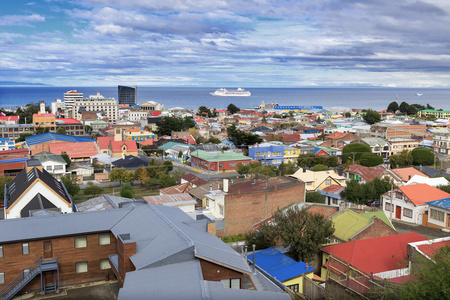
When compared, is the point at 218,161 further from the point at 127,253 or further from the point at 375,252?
the point at 127,253

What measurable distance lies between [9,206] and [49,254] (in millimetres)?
10352

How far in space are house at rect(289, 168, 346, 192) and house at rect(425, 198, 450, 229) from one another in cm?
995

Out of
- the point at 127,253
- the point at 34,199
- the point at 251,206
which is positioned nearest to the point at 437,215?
the point at 251,206

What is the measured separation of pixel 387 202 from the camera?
97.8ft

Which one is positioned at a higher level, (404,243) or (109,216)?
(109,216)

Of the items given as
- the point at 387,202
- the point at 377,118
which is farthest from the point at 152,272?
the point at 377,118

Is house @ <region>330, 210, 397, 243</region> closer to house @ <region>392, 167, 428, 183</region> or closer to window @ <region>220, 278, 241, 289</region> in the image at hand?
window @ <region>220, 278, 241, 289</region>

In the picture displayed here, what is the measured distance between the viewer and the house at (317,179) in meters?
35.2

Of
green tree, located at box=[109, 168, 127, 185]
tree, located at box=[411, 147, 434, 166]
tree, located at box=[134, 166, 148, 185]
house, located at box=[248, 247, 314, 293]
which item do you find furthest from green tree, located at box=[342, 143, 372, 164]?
house, located at box=[248, 247, 314, 293]

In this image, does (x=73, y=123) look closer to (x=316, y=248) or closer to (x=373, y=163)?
(x=373, y=163)

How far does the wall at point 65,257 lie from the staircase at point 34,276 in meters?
0.18

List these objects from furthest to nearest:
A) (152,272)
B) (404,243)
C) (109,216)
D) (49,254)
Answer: (404,243) → (109,216) → (49,254) → (152,272)

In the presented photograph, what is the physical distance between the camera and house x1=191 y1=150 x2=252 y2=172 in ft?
160

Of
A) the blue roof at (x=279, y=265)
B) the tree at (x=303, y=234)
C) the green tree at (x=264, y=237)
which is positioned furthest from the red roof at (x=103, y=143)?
the blue roof at (x=279, y=265)
